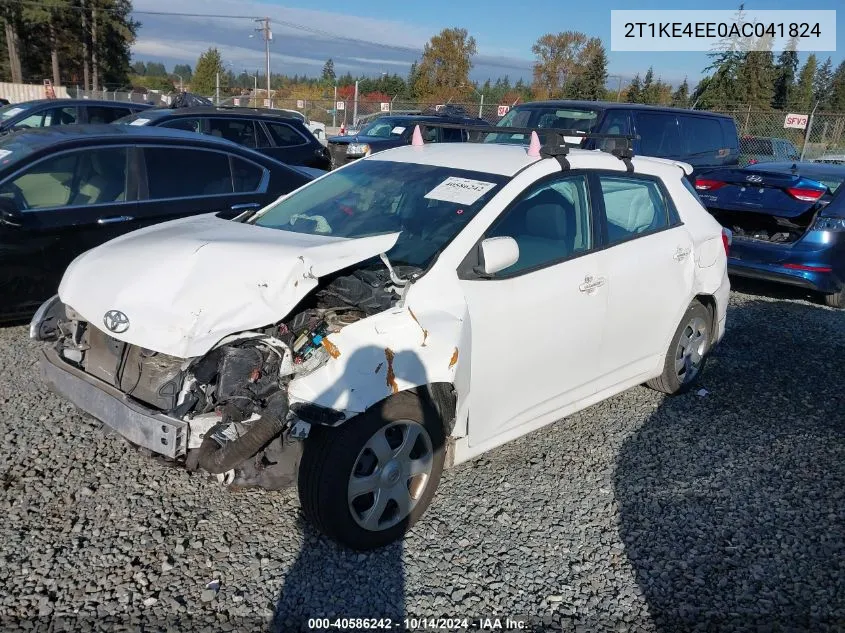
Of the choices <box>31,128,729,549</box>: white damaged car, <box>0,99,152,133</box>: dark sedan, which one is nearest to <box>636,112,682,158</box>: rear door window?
<box>31,128,729,549</box>: white damaged car

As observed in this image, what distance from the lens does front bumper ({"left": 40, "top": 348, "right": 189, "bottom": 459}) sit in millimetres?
2906

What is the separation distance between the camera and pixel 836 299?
26.2ft

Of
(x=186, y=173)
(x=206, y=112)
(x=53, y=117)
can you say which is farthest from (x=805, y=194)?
(x=53, y=117)

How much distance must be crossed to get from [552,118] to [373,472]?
791 centimetres

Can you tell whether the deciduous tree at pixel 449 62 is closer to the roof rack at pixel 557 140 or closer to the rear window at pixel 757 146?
the rear window at pixel 757 146

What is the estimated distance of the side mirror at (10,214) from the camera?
5145 millimetres

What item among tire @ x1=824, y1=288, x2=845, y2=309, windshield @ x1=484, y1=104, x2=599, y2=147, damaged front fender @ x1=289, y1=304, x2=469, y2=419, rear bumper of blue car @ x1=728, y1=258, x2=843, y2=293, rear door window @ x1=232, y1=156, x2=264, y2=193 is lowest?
tire @ x1=824, y1=288, x2=845, y2=309

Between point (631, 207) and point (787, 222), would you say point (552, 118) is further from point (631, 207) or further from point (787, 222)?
point (631, 207)

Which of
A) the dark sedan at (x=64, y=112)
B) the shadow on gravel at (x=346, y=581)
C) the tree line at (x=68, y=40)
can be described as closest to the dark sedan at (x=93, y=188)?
the shadow on gravel at (x=346, y=581)

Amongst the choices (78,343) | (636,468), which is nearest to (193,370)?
(78,343)

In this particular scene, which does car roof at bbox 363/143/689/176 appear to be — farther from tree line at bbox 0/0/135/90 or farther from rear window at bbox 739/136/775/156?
tree line at bbox 0/0/135/90

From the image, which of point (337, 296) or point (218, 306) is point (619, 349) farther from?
point (218, 306)

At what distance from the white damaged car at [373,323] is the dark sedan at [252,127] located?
7.20 meters

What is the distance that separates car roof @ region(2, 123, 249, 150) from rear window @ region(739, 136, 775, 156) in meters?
17.9
